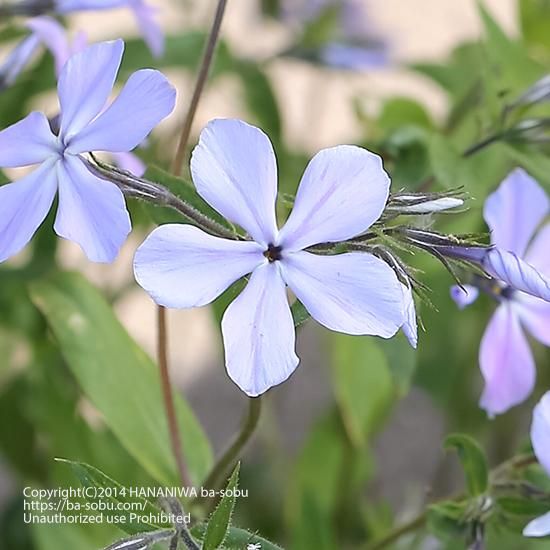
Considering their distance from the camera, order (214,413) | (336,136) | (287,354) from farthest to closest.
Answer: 1. (336,136)
2. (214,413)
3. (287,354)

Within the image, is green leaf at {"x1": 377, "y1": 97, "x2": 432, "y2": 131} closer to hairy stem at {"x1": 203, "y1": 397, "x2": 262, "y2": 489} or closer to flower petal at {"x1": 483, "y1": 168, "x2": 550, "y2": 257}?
flower petal at {"x1": 483, "y1": 168, "x2": 550, "y2": 257}

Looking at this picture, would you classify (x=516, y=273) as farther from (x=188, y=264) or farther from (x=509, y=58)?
(x=509, y=58)

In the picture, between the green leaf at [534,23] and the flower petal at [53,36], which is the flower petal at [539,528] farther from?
the green leaf at [534,23]

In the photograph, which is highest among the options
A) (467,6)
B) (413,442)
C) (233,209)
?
(467,6)

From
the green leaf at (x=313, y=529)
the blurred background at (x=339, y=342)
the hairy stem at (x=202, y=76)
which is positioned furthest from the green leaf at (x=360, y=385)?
the hairy stem at (x=202, y=76)

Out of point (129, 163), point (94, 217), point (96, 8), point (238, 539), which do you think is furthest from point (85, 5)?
point (238, 539)

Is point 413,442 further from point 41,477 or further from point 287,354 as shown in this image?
point 287,354

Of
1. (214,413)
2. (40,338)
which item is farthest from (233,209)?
(214,413)

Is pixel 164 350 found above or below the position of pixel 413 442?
above

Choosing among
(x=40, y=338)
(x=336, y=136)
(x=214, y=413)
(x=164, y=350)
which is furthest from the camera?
(x=336, y=136)
